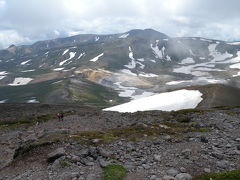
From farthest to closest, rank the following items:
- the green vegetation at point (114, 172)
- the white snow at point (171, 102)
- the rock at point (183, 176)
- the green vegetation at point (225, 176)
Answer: the white snow at point (171, 102) < the green vegetation at point (114, 172) < the rock at point (183, 176) < the green vegetation at point (225, 176)

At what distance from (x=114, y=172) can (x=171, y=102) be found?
101253 millimetres

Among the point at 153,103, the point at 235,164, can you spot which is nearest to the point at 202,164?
the point at 235,164

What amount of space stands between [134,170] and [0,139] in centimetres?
4138

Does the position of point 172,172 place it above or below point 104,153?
below

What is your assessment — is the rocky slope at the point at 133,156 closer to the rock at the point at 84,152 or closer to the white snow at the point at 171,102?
the rock at the point at 84,152

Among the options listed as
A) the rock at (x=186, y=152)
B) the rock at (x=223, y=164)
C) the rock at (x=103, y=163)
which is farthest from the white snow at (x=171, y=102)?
the rock at (x=223, y=164)

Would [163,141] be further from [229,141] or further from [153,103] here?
[153,103]

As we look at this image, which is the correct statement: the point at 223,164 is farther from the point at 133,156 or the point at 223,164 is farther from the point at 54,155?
the point at 54,155

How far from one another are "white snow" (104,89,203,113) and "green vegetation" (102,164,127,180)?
93.0 metres

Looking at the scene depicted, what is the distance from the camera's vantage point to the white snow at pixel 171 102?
11856cm

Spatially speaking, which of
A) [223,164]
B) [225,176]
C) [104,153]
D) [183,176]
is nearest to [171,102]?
[104,153]

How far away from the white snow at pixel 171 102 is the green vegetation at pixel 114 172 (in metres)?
93.0

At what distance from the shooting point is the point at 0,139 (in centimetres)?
5756

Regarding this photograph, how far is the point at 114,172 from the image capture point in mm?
23156
